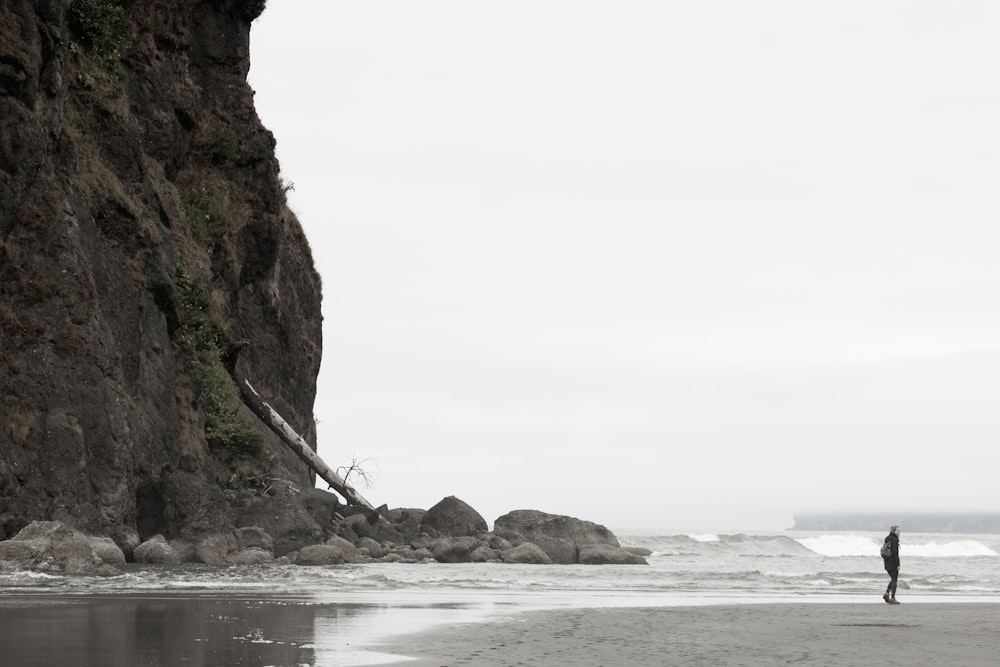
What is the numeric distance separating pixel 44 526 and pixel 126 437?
5148 mm

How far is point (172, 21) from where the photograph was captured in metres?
40.3

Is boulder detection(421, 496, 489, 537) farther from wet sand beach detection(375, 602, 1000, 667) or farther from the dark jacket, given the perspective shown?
wet sand beach detection(375, 602, 1000, 667)

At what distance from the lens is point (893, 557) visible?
23438 mm

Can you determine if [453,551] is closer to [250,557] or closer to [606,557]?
[606,557]

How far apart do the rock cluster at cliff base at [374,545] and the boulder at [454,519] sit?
37 millimetres

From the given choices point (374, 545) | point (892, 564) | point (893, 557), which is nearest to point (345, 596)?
point (892, 564)

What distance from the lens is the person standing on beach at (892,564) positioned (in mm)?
22484

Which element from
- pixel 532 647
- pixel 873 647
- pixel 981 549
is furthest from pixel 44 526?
pixel 981 549

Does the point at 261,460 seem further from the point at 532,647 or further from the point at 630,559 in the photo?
the point at 532,647

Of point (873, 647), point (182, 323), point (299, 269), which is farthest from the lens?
point (299, 269)

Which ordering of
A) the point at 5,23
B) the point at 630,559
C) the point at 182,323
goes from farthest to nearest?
1. the point at 630,559
2. the point at 182,323
3. the point at 5,23

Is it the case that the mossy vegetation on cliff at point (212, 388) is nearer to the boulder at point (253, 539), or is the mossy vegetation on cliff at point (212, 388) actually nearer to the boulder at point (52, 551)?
the boulder at point (253, 539)

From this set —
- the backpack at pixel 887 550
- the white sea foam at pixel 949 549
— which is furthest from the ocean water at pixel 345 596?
the white sea foam at pixel 949 549

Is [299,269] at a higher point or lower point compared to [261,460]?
higher
